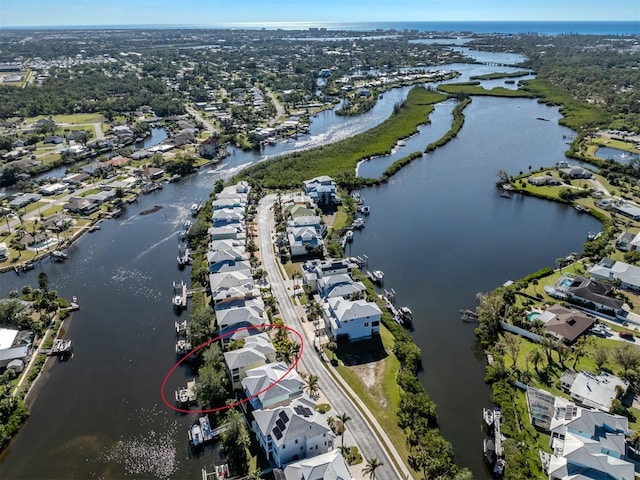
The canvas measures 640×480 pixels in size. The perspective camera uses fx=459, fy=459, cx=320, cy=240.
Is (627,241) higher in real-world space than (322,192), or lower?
lower

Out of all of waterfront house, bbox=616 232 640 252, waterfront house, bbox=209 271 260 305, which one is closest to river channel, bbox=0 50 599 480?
waterfront house, bbox=616 232 640 252

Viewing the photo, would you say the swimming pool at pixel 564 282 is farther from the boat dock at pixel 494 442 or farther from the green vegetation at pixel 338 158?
the green vegetation at pixel 338 158

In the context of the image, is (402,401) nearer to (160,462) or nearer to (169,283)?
(160,462)

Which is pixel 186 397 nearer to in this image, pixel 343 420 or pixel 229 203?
pixel 343 420

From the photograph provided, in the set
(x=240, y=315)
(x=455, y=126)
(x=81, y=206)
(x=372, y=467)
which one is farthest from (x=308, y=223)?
(x=455, y=126)

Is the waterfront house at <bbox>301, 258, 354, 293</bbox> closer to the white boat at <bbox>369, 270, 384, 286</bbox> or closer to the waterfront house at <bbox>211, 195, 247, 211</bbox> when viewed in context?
the white boat at <bbox>369, 270, 384, 286</bbox>

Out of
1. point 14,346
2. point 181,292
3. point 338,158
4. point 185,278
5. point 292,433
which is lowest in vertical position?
point 185,278

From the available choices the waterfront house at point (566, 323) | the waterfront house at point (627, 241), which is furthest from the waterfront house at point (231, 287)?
the waterfront house at point (627, 241)

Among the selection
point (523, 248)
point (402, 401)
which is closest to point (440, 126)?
point (523, 248)
